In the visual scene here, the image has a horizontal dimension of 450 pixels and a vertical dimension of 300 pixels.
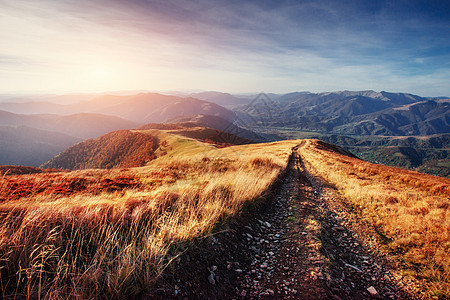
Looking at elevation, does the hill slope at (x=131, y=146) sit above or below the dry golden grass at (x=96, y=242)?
below

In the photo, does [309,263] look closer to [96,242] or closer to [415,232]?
[415,232]

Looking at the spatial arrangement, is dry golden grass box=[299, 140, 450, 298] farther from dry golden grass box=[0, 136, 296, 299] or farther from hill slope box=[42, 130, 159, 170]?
hill slope box=[42, 130, 159, 170]

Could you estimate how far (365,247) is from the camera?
544 centimetres

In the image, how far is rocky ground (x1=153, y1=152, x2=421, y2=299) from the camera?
335 centimetres

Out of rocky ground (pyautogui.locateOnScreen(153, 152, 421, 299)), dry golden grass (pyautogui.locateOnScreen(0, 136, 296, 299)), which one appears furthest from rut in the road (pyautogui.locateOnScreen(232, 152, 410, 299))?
dry golden grass (pyautogui.locateOnScreen(0, 136, 296, 299))

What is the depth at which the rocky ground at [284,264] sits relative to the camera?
335cm

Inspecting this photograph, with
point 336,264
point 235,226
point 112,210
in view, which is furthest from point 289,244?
point 112,210

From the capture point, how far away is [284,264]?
4.23 metres

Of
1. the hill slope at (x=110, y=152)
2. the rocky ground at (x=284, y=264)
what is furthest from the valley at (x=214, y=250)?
the hill slope at (x=110, y=152)

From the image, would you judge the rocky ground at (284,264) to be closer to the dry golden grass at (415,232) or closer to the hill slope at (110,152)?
the dry golden grass at (415,232)

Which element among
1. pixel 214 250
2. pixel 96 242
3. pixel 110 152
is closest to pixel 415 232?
pixel 214 250

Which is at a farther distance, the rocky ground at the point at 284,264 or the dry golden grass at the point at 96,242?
the rocky ground at the point at 284,264

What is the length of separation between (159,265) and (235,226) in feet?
8.47

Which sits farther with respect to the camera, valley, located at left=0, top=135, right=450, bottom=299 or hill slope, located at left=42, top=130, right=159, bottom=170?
hill slope, located at left=42, top=130, right=159, bottom=170
